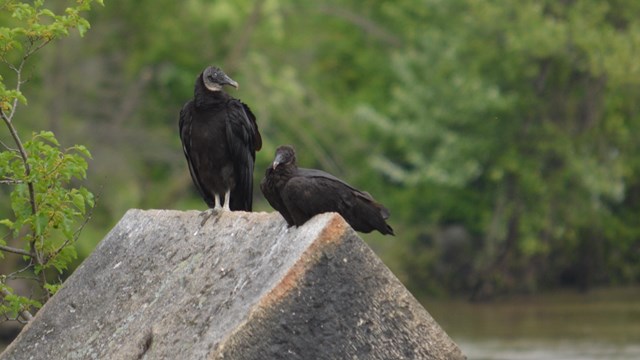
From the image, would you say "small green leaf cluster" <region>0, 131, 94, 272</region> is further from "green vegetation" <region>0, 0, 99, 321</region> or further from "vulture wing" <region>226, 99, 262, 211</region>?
"vulture wing" <region>226, 99, 262, 211</region>

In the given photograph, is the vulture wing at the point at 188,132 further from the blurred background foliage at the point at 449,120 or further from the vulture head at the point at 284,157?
the blurred background foliage at the point at 449,120

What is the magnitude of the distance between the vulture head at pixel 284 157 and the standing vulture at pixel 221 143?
2012 millimetres

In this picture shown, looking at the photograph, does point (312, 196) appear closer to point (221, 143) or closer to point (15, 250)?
point (15, 250)

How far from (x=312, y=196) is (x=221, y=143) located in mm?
2713

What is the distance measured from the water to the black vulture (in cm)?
1589

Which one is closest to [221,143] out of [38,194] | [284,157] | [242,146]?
[242,146]

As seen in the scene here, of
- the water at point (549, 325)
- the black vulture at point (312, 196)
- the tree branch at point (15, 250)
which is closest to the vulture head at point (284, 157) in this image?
the black vulture at point (312, 196)

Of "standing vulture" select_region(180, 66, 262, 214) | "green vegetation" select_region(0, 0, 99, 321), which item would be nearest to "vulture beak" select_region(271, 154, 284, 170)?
"green vegetation" select_region(0, 0, 99, 321)

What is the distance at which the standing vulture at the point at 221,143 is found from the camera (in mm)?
8211

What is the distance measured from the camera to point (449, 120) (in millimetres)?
31203

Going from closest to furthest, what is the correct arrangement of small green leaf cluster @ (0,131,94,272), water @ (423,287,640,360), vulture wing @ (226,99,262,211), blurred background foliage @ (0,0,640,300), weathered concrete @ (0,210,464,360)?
weathered concrete @ (0,210,464,360) → small green leaf cluster @ (0,131,94,272) → vulture wing @ (226,99,262,211) → water @ (423,287,640,360) → blurred background foliage @ (0,0,640,300)

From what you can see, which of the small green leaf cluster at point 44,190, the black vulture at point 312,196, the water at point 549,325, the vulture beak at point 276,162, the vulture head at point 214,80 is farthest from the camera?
the water at point 549,325

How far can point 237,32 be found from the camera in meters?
30.1

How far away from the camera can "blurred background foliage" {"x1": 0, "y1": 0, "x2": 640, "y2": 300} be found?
94.1 ft
